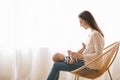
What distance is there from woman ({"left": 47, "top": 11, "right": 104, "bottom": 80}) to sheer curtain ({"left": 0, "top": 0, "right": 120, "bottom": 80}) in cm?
57

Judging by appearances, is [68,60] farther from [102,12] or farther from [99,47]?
[102,12]

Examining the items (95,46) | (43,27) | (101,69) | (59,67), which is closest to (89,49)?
(95,46)

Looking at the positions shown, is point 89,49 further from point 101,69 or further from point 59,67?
point 59,67

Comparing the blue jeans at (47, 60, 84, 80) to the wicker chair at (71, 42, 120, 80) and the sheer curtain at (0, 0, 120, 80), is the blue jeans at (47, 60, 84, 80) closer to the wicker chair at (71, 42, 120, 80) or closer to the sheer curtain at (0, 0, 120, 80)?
Result: the wicker chair at (71, 42, 120, 80)

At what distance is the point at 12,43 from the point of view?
314cm

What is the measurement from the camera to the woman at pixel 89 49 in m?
2.43

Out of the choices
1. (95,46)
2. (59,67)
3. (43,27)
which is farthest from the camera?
(43,27)

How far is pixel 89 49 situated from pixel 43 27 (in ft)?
2.70

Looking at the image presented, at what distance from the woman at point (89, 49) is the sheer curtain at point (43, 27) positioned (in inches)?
22.5

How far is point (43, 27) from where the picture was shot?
313cm

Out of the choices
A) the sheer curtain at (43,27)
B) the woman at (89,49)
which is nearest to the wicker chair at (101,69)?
the woman at (89,49)

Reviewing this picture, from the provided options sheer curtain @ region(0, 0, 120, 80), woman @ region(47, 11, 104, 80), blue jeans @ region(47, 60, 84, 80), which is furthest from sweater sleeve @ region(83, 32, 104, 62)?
sheer curtain @ region(0, 0, 120, 80)

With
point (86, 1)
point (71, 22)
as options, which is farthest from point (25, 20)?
point (86, 1)

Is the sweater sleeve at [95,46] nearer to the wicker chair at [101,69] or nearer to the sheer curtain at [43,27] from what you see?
the wicker chair at [101,69]
